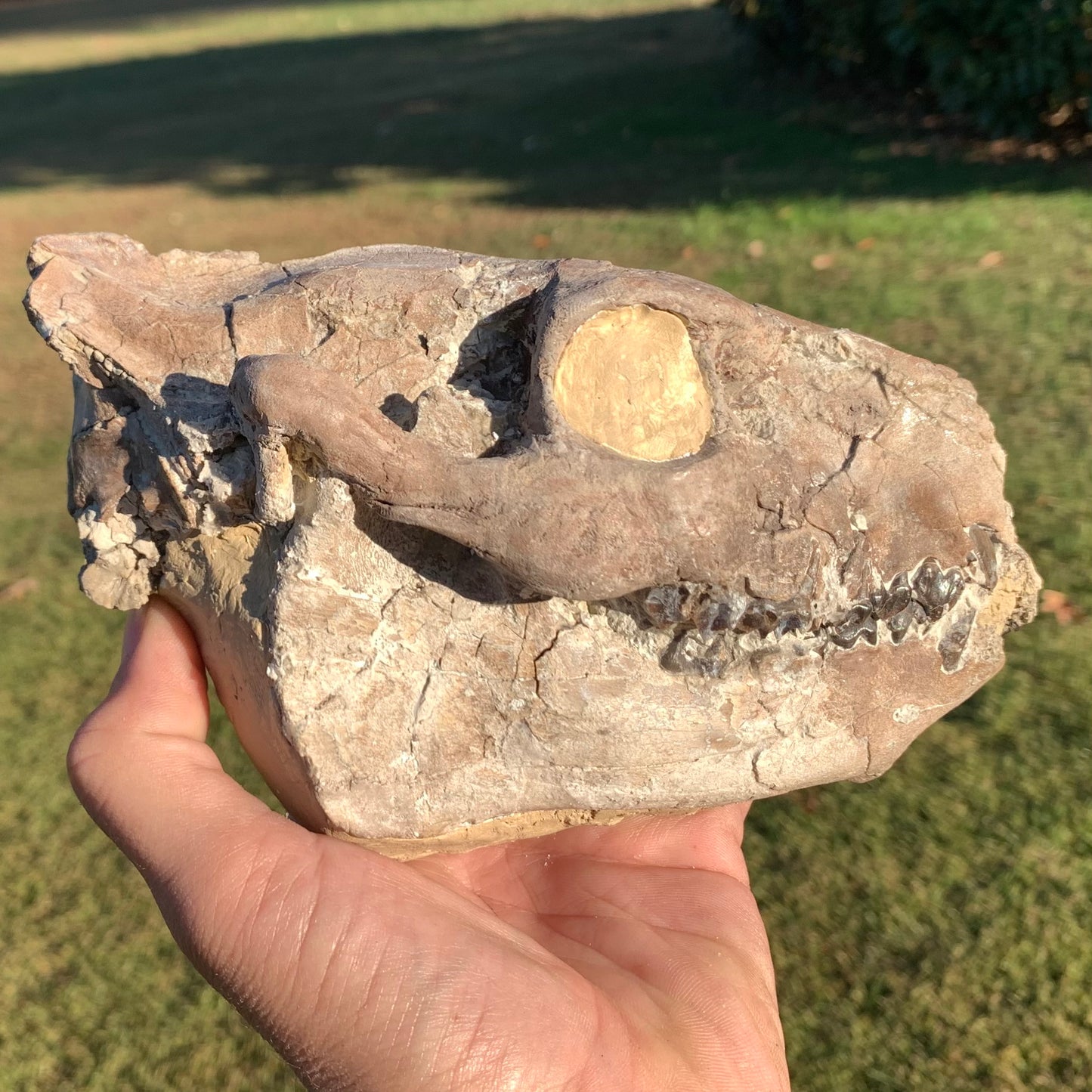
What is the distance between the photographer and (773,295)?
18.1 ft

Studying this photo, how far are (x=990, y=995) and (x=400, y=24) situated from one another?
63.8ft

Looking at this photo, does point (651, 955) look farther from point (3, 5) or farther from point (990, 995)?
point (3, 5)

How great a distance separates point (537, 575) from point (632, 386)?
403mm

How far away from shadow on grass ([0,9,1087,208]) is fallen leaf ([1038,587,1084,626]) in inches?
152

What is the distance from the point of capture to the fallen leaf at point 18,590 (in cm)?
439

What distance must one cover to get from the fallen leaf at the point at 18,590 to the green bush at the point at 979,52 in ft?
20.7

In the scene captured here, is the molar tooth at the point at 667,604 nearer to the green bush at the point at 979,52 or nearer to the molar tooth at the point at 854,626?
the molar tooth at the point at 854,626

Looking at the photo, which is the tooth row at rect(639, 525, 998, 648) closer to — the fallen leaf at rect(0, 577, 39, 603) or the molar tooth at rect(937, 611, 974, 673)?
the molar tooth at rect(937, 611, 974, 673)

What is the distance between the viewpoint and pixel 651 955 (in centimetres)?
214

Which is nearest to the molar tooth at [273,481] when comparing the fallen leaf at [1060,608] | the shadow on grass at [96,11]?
the fallen leaf at [1060,608]

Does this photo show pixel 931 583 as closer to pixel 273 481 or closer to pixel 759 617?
pixel 759 617

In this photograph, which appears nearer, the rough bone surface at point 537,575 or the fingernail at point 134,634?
the rough bone surface at point 537,575

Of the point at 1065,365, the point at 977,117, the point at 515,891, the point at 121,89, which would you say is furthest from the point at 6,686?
the point at 121,89

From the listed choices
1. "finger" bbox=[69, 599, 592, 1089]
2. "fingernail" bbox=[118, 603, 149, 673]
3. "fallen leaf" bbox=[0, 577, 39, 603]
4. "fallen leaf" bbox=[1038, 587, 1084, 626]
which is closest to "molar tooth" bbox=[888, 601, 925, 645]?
"finger" bbox=[69, 599, 592, 1089]
